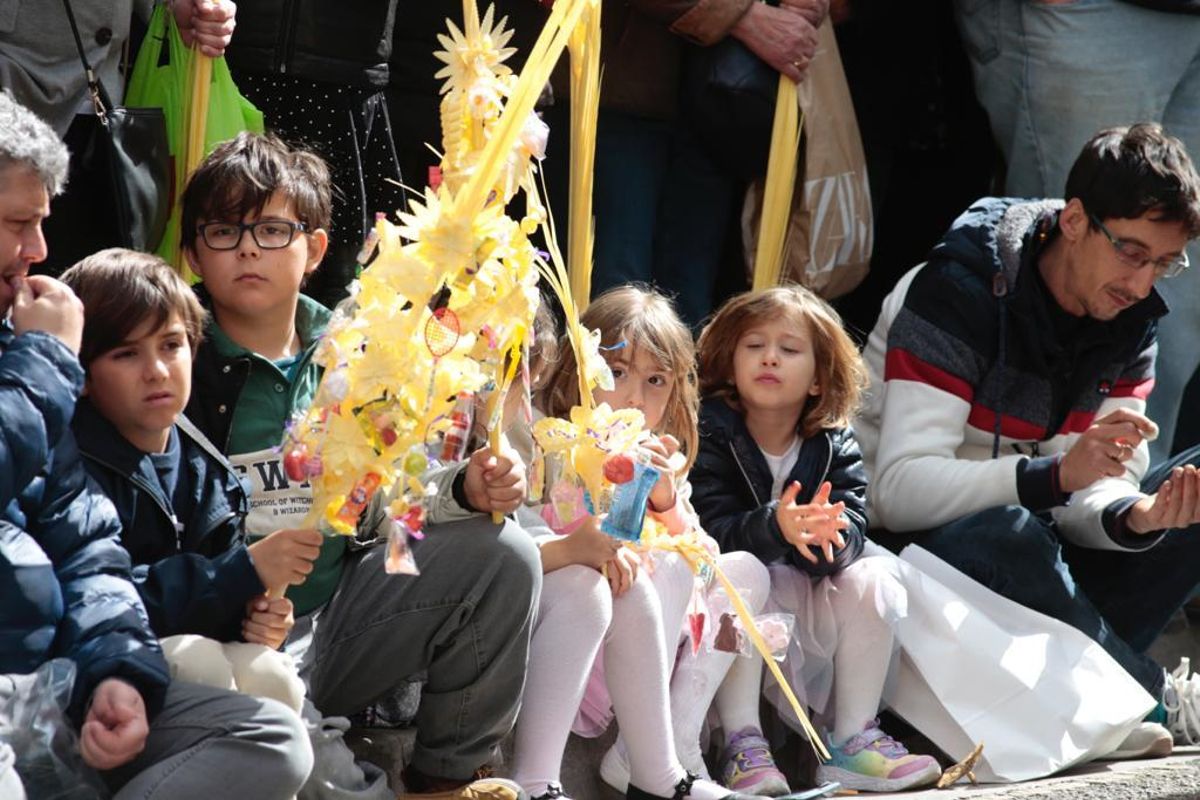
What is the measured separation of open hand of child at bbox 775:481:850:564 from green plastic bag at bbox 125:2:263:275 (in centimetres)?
134

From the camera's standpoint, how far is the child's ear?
3381 mm

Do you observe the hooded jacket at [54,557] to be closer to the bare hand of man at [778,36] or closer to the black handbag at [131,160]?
the black handbag at [131,160]

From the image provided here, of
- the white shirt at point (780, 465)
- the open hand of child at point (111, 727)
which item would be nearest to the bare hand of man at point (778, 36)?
the white shirt at point (780, 465)

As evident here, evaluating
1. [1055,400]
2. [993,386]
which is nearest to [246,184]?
[993,386]

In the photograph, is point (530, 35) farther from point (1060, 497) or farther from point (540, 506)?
point (1060, 497)

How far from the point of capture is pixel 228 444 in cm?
316

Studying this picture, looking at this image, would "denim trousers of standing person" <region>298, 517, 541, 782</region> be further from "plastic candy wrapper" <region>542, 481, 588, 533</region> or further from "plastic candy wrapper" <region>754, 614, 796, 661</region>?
"plastic candy wrapper" <region>754, 614, 796, 661</region>

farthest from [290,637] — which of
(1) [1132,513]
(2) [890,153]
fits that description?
(2) [890,153]

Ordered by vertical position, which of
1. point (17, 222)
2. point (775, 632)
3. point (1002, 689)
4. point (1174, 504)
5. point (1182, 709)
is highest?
Answer: point (17, 222)

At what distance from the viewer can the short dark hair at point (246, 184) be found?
3.27 m

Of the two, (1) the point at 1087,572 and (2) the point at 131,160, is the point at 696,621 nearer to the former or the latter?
(1) the point at 1087,572

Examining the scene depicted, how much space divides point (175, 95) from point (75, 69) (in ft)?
0.69

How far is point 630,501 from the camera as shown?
309 centimetres

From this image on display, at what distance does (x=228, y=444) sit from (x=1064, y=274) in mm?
2170
